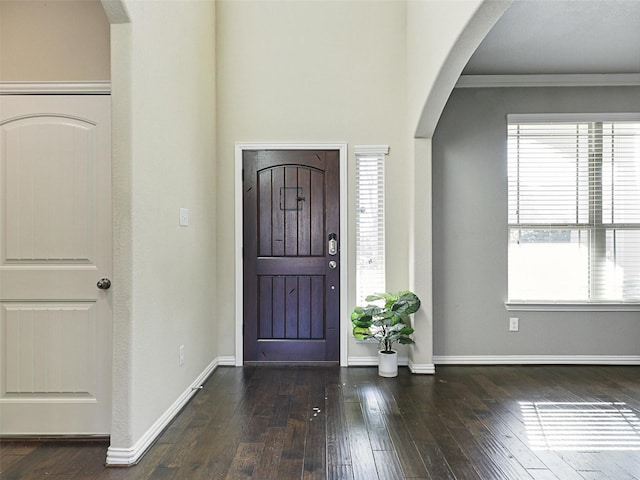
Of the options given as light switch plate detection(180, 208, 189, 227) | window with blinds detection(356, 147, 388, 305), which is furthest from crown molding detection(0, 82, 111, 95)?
window with blinds detection(356, 147, 388, 305)

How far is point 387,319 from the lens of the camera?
3475 mm

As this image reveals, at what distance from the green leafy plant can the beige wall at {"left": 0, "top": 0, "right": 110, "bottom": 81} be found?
2467mm

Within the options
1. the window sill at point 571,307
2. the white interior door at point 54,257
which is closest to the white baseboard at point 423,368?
the window sill at point 571,307

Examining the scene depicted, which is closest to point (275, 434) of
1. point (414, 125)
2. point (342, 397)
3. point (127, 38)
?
point (342, 397)

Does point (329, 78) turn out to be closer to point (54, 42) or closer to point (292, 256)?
point (292, 256)

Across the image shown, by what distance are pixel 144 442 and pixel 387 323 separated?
→ 197cm

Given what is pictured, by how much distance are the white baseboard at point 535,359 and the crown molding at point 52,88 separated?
3.33 metres

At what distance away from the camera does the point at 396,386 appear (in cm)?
328

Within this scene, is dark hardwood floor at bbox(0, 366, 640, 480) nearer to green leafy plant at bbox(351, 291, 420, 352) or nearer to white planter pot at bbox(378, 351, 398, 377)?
white planter pot at bbox(378, 351, 398, 377)

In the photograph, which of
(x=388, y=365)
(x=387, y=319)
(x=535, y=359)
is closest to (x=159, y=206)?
(x=387, y=319)

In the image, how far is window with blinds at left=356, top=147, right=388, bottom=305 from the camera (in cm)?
383

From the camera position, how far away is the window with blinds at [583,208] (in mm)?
3893

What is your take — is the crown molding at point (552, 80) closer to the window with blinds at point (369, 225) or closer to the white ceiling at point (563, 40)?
the white ceiling at point (563, 40)

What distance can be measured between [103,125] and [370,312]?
232 cm
